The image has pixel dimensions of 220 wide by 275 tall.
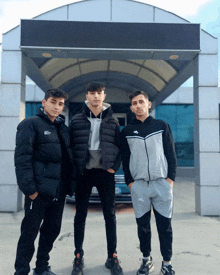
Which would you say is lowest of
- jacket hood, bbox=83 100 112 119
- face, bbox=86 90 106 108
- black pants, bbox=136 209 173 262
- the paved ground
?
the paved ground

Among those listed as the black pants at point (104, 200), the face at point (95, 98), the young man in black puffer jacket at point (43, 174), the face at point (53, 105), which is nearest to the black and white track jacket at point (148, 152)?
the black pants at point (104, 200)

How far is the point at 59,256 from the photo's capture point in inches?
124

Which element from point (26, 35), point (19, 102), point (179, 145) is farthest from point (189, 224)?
point (179, 145)

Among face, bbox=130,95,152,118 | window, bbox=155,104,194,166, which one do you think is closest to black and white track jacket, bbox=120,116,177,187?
face, bbox=130,95,152,118

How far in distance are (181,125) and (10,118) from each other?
10242mm

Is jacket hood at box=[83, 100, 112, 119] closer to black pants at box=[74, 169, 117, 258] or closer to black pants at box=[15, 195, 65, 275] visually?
black pants at box=[74, 169, 117, 258]

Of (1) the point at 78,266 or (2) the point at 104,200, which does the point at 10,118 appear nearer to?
(2) the point at 104,200

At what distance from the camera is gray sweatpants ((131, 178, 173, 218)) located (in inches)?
104

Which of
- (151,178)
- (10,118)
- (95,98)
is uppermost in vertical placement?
(10,118)

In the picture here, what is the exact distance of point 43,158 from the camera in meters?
2.40

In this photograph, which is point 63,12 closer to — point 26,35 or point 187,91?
point 26,35

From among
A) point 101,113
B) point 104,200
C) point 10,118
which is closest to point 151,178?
point 104,200

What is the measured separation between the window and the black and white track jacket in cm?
1095

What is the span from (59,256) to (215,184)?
371 cm
